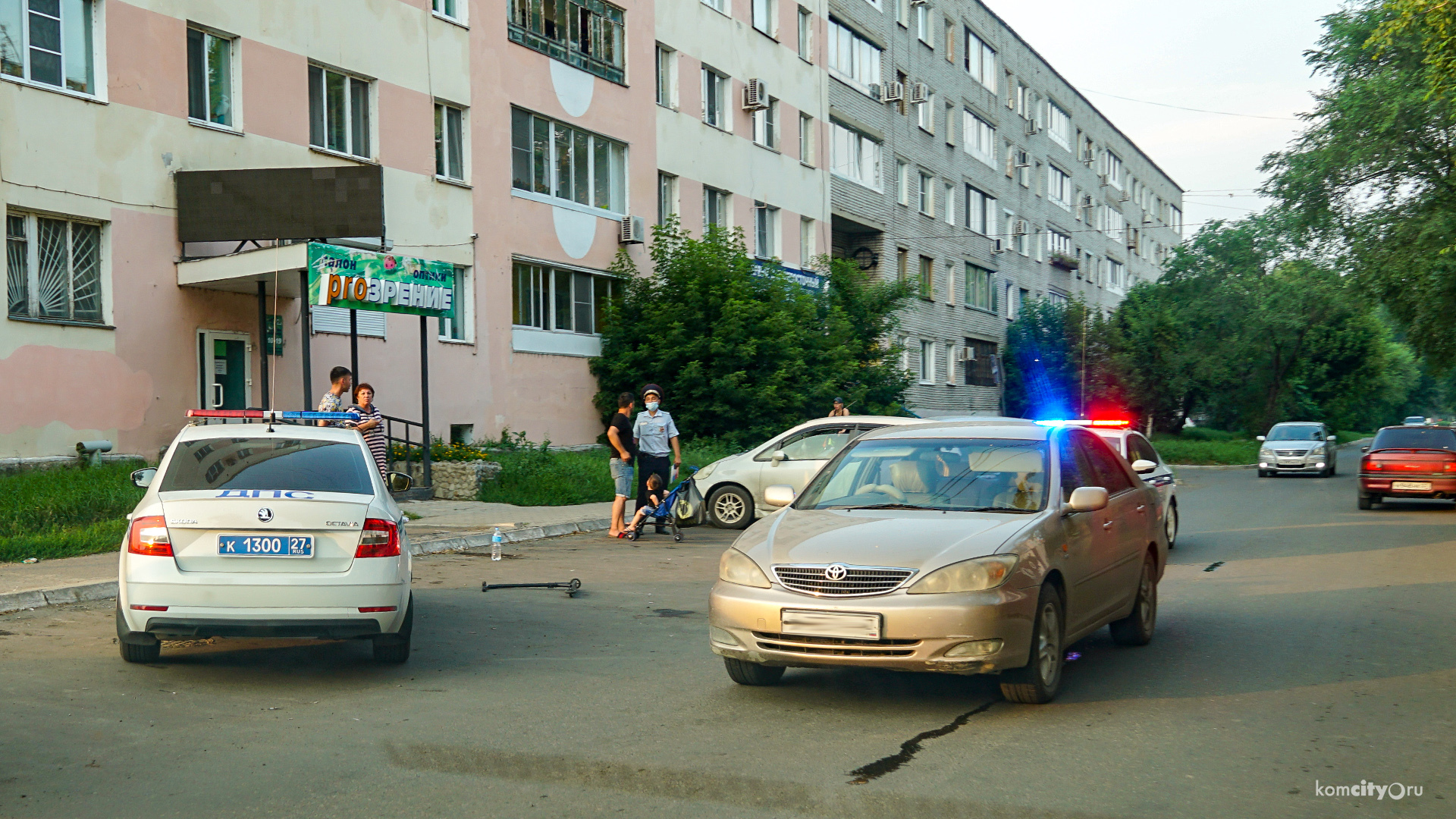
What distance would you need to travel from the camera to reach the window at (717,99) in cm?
3086

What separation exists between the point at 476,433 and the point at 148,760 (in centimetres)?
1845

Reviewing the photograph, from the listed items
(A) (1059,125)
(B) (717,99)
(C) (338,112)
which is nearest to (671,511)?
(C) (338,112)

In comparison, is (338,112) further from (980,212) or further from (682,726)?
(980,212)

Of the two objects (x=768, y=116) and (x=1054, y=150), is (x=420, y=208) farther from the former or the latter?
(x=1054, y=150)

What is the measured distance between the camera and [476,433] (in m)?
23.4

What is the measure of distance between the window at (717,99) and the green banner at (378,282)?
13.5 meters

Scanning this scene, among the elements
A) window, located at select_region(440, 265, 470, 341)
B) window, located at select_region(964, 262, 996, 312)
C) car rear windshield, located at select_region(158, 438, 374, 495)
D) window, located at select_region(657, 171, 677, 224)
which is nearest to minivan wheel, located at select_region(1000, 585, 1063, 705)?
car rear windshield, located at select_region(158, 438, 374, 495)

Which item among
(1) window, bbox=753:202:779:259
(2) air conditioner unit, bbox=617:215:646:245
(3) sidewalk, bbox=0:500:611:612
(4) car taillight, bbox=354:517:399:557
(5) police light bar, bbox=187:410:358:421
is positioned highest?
(1) window, bbox=753:202:779:259

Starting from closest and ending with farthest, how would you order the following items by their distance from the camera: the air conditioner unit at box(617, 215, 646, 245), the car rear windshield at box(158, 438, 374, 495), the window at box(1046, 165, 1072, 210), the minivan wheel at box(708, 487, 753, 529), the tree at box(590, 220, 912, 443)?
the car rear windshield at box(158, 438, 374, 495) < the minivan wheel at box(708, 487, 753, 529) < the tree at box(590, 220, 912, 443) < the air conditioner unit at box(617, 215, 646, 245) < the window at box(1046, 165, 1072, 210)

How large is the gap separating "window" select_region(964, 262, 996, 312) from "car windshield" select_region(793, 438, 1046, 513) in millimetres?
41035

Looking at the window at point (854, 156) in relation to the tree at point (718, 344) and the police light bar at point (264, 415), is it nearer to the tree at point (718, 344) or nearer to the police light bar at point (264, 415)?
the tree at point (718, 344)

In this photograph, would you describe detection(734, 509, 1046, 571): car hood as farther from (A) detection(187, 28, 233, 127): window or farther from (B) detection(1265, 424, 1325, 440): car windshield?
(B) detection(1265, 424, 1325, 440): car windshield

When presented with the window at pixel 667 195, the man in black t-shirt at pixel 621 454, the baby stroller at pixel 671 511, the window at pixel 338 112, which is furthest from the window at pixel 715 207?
the man in black t-shirt at pixel 621 454

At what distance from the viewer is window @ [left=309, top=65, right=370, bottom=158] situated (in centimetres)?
2033
